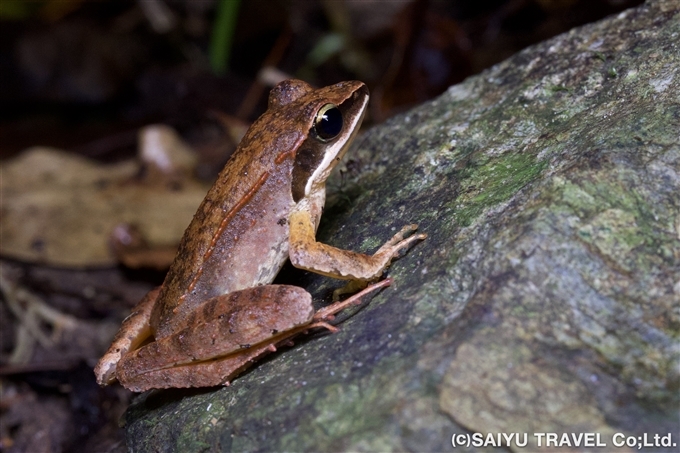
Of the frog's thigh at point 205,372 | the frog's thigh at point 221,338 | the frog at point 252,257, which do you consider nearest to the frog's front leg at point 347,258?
the frog at point 252,257

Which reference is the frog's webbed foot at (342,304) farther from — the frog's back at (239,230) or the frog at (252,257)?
the frog's back at (239,230)

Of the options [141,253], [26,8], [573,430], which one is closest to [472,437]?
[573,430]

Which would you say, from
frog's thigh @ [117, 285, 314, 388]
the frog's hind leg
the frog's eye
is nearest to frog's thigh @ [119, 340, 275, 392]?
frog's thigh @ [117, 285, 314, 388]

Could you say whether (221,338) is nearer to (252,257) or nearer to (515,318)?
(252,257)

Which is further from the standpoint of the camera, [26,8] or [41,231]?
[26,8]

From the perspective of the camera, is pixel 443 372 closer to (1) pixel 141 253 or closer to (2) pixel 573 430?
(2) pixel 573 430
